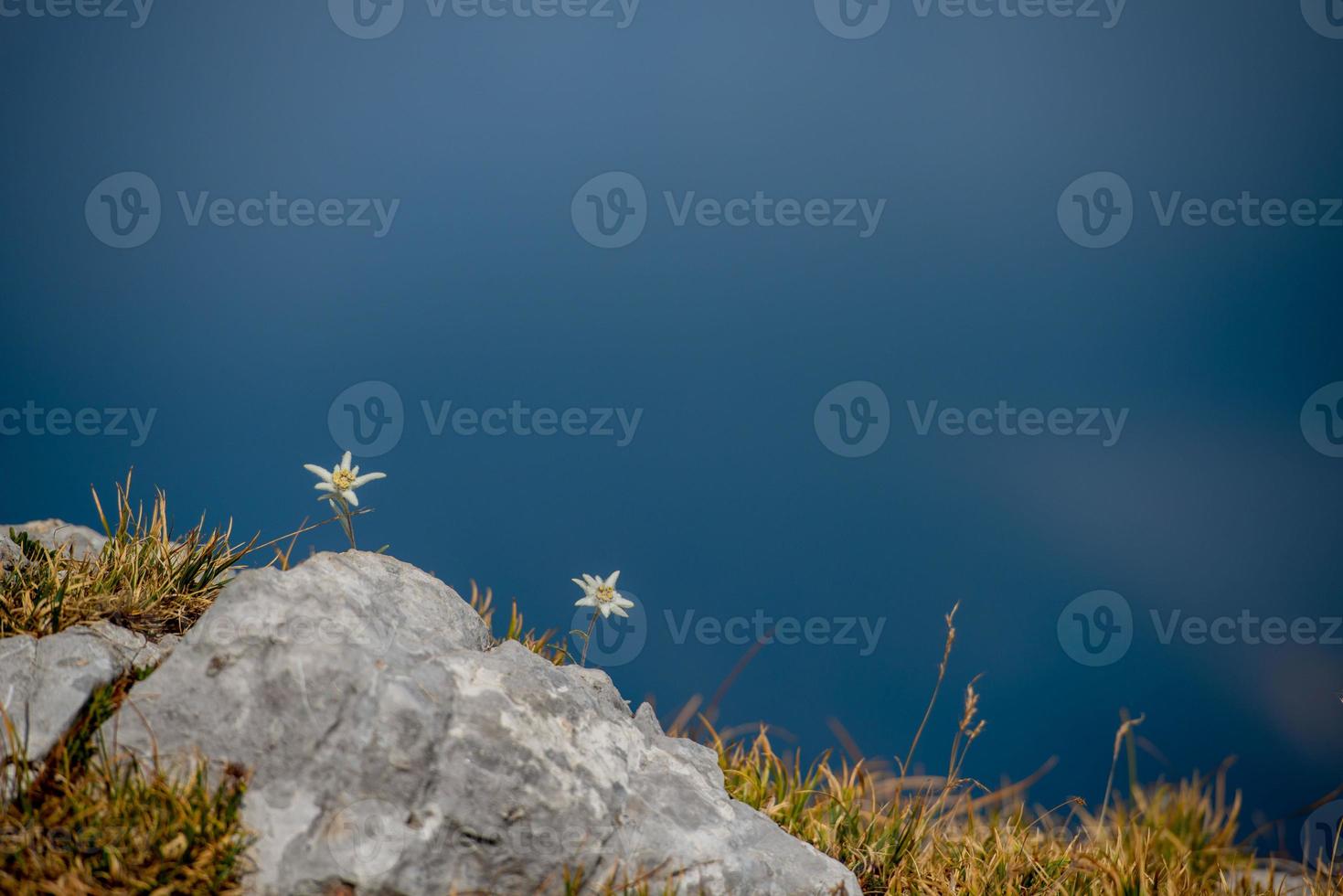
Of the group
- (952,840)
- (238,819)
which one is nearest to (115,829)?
(238,819)

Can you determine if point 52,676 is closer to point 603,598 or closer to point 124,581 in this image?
point 124,581

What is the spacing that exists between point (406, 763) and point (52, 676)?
1623 mm

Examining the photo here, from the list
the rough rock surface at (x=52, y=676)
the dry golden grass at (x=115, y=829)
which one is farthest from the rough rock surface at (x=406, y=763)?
the rough rock surface at (x=52, y=676)

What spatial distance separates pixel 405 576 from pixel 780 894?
2.41 m

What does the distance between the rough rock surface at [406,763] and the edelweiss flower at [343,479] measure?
0.61 meters

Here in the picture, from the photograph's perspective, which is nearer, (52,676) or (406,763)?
(406,763)

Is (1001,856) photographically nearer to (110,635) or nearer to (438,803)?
(438,803)

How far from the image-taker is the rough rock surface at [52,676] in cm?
321


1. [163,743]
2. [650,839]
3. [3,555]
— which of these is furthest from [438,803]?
[3,555]

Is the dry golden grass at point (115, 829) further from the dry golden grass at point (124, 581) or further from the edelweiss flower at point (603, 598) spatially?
the edelweiss flower at point (603, 598)

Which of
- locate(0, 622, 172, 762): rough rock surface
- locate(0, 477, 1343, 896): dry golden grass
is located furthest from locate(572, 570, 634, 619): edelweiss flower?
locate(0, 622, 172, 762): rough rock surface

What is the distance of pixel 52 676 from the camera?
11.0 feet

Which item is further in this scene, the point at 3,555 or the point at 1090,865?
the point at 1090,865

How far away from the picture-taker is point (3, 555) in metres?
4.30
